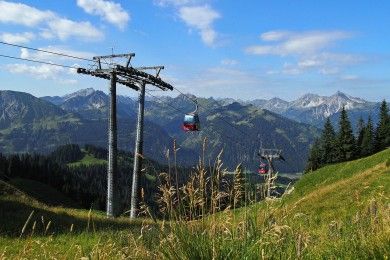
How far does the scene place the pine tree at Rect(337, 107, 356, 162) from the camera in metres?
117

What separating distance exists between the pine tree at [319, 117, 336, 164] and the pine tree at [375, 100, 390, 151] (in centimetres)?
1056

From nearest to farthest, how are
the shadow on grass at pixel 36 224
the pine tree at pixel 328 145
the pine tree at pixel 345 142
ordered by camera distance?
1. the shadow on grass at pixel 36 224
2. the pine tree at pixel 345 142
3. the pine tree at pixel 328 145

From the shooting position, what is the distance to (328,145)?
12694 cm

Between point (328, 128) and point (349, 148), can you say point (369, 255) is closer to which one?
point (349, 148)

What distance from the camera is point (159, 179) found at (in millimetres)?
5645

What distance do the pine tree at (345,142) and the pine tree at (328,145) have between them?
8.50 feet

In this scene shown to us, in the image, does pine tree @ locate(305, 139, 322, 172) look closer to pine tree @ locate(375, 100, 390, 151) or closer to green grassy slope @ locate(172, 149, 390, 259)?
pine tree @ locate(375, 100, 390, 151)

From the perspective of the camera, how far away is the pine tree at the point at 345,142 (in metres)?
117

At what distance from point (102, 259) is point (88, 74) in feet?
102

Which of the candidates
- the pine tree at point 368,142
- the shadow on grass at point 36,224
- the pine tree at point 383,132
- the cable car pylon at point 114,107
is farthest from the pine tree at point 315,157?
the shadow on grass at point 36,224

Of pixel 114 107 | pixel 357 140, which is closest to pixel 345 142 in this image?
pixel 357 140

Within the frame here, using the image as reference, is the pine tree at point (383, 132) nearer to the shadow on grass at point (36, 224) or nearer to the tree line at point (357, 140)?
Result: the tree line at point (357, 140)

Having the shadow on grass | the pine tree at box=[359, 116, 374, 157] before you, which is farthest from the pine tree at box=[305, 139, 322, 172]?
the shadow on grass

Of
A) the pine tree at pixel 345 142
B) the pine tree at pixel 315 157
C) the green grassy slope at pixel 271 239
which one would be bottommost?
the pine tree at pixel 315 157
